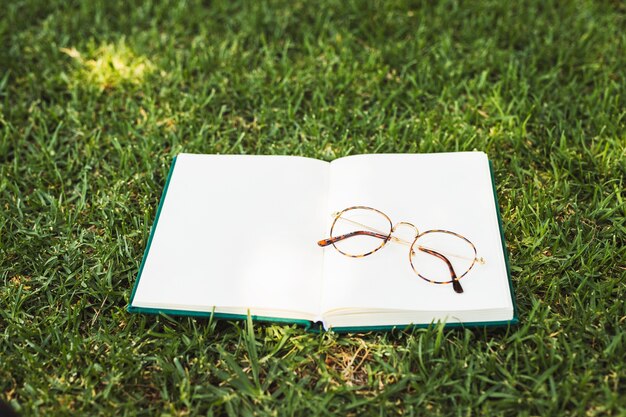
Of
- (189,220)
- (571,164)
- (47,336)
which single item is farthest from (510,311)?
(47,336)

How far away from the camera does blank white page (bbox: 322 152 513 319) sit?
1.89 meters

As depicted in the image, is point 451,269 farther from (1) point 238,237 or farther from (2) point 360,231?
(1) point 238,237

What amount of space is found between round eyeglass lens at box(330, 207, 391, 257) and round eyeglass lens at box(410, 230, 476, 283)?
0.36ft

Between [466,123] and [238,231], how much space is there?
1066mm

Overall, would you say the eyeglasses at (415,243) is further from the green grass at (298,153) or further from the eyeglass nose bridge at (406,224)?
the green grass at (298,153)

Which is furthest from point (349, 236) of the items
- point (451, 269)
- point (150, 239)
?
point (150, 239)

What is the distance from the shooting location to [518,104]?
106 inches

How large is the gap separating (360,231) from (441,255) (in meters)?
0.25

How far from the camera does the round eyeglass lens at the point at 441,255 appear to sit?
1.95m

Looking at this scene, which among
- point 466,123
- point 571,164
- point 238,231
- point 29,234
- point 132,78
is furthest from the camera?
point 132,78

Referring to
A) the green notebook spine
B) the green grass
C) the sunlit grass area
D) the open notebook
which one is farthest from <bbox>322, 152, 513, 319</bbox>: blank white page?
the sunlit grass area

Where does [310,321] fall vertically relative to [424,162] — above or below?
below

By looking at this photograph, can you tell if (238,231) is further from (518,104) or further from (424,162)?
(518,104)

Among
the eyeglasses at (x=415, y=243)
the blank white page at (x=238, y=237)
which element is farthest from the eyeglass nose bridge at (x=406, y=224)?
the blank white page at (x=238, y=237)
